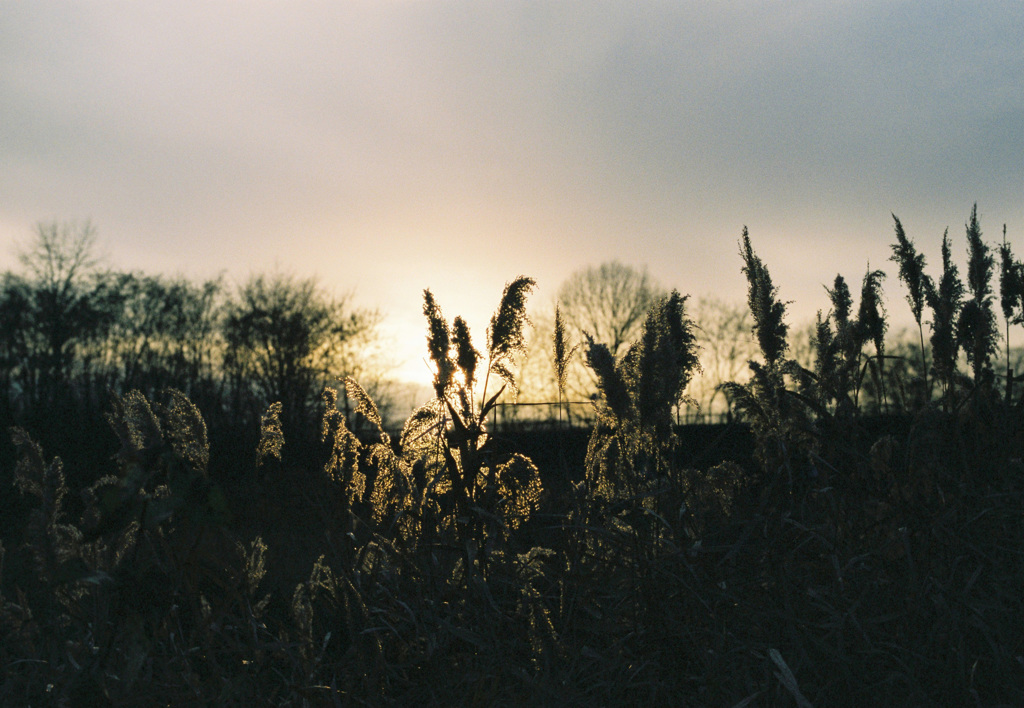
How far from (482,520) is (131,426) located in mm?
1294

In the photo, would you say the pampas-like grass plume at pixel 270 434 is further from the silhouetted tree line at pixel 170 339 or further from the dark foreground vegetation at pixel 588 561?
the silhouetted tree line at pixel 170 339

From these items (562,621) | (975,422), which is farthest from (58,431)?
(975,422)

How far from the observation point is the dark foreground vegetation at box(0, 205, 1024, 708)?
6.86 feet

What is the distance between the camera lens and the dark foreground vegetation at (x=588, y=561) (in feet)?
6.86

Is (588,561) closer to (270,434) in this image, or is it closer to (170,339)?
(270,434)

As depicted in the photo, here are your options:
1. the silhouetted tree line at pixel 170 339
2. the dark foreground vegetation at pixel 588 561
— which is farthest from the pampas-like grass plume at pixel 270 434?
the silhouetted tree line at pixel 170 339

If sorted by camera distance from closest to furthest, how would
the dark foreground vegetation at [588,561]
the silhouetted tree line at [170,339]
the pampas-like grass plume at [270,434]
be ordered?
the dark foreground vegetation at [588,561], the pampas-like grass plume at [270,434], the silhouetted tree line at [170,339]

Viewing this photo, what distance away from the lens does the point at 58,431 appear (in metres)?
12.3

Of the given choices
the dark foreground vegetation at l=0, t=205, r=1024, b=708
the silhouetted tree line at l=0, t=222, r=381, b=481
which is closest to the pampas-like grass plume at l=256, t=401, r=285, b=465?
the dark foreground vegetation at l=0, t=205, r=1024, b=708

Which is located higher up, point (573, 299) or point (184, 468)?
point (573, 299)

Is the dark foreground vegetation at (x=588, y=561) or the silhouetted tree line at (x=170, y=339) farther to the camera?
the silhouetted tree line at (x=170, y=339)

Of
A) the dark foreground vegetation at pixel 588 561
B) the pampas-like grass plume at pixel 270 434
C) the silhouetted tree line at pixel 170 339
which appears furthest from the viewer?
the silhouetted tree line at pixel 170 339

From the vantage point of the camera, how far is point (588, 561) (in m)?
2.73

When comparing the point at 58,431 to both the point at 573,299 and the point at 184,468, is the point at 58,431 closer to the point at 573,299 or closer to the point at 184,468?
the point at 184,468
